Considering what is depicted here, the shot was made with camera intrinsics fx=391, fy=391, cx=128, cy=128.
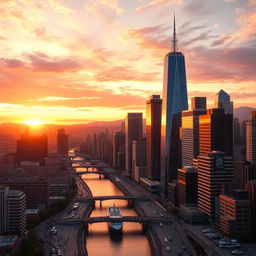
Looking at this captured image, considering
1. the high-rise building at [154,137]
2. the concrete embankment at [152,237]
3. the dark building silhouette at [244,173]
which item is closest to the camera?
the concrete embankment at [152,237]

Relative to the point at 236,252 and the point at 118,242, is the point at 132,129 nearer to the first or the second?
the point at 118,242

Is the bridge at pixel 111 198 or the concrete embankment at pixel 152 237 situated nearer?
the concrete embankment at pixel 152 237

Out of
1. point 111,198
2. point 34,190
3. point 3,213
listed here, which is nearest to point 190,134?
point 111,198

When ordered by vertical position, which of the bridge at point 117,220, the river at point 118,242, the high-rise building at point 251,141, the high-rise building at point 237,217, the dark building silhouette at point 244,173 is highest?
the high-rise building at point 251,141

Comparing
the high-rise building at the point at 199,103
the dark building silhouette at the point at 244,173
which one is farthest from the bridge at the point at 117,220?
the high-rise building at the point at 199,103

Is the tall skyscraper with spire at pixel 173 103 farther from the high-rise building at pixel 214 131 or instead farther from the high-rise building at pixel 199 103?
the high-rise building at pixel 214 131

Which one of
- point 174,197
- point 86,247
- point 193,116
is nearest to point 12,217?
point 86,247

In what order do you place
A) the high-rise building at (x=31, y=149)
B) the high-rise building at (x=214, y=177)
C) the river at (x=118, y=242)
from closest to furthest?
the river at (x=118, y=242), the high-rise building at (x=214, y=177), the high-rise building at (x=31, y=149)

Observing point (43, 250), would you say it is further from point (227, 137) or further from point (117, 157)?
point (117, 157)
